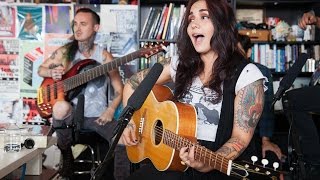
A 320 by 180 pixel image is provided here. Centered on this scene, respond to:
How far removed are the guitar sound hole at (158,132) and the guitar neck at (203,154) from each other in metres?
→ 0.13

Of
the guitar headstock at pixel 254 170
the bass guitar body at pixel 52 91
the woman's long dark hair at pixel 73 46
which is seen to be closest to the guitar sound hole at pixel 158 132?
the guitar headstock at pixel 254 170

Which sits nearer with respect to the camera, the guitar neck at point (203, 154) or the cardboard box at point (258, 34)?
the guitar neck at point (203, 154)

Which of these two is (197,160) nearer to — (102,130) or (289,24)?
(102,130)

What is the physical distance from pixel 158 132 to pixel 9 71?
208cm

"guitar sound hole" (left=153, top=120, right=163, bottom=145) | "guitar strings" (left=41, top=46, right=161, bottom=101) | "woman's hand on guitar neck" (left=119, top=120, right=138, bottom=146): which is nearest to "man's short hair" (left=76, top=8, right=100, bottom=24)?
"guitar strings" (left=41, top=46, right=161, bottom=101)

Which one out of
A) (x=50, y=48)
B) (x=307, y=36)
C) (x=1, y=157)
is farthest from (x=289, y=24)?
(x=1, y=157)

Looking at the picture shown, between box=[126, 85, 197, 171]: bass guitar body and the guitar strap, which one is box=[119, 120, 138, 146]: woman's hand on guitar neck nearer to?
box=[126, 85, 197, 171]: bass guitar body

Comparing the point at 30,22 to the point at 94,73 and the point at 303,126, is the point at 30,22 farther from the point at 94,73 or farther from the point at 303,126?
the point at 303,126

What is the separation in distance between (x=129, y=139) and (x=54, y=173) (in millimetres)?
478

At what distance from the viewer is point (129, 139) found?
198 cm

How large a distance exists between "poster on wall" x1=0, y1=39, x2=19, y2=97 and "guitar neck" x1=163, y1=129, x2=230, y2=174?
7.16 ft

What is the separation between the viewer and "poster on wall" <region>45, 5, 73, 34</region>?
11.3ft

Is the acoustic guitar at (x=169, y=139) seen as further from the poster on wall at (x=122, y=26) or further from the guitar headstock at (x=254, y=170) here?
the poster on wall at (x=122, y=26)

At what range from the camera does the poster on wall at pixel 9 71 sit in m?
3.47
